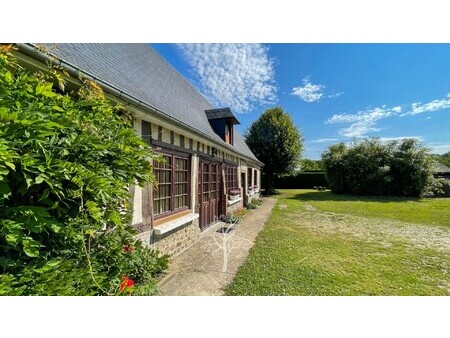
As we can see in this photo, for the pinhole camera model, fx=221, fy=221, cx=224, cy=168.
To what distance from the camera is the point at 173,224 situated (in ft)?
16.2

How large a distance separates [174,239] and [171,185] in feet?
4.15

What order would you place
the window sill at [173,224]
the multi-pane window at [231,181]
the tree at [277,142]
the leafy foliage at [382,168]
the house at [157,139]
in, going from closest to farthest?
the house at [157,139], the window sill at [173,224], the multi-pane window at [231,181], the leafy foliage at [382,168], the tree at [277,142]

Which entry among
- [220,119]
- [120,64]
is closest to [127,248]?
[120,64]

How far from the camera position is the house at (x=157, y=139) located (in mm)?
3131

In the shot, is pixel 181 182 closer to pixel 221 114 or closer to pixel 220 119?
pixel 220 119

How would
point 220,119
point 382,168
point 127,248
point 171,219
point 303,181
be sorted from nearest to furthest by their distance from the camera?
1. point 127,248
2. point 171,219
3. point 220,119
4. point 382,168
5. point 303,181

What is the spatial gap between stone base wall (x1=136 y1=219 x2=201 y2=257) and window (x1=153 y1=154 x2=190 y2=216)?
49 centimetres

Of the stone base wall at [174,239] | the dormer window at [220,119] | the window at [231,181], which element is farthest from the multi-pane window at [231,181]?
the stone base wall at [174,239]

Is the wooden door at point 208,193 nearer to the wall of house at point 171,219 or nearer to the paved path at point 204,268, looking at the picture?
the wall of house at point 171,219

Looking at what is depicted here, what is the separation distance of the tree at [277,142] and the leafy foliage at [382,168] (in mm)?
3858
